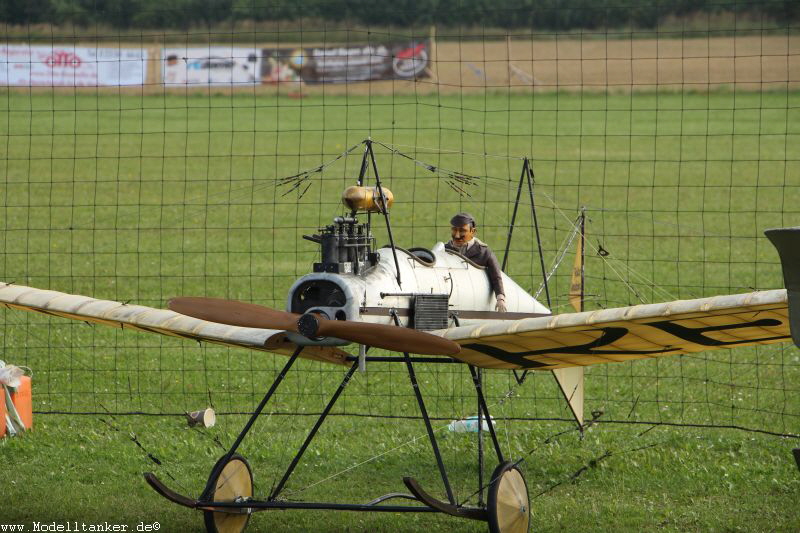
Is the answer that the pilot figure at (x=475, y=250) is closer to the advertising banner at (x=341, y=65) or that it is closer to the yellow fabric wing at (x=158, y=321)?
the yellow fabric wing at (x=158, y=321)

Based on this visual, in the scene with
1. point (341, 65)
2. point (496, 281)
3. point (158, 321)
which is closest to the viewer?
point (158, 321)

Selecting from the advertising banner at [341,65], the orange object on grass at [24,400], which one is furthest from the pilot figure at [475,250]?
the advertising banner at [341,65]

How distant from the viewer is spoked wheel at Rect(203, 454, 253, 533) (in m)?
6.59

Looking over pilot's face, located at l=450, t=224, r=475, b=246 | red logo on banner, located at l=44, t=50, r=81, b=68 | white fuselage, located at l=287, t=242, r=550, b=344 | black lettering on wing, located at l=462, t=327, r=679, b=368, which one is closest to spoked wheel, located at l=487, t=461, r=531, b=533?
black lettering on wing, located at l=462, t=327, r=679, b=368

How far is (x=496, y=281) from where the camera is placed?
7363mm

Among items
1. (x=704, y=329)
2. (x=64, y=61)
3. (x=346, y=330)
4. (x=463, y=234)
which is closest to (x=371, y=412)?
(x=463, y=234)

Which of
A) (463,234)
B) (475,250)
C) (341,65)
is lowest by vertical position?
(475,250)

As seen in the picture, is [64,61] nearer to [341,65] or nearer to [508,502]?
[508,502]

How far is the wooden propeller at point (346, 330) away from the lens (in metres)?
5.80

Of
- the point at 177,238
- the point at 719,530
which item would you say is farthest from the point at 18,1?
the point at 719,530

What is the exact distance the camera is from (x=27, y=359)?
11023mm

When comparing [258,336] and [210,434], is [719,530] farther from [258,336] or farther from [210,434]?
[210,434]

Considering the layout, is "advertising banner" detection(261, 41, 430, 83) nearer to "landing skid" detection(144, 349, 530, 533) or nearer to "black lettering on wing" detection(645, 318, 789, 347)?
"landing skid" detection(144, 349, 530, 533)

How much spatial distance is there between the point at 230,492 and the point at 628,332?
2557 millimetres
